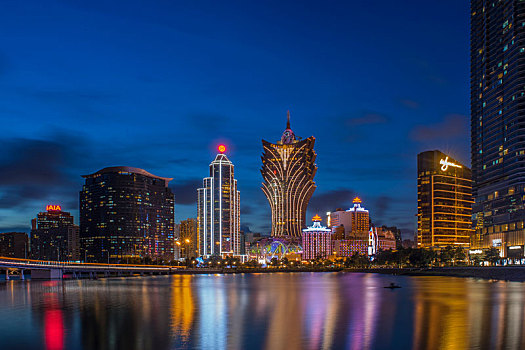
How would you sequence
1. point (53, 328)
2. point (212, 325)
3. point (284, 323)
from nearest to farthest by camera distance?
1. point (53, 328)
2. point (212, 325)
3. point (284, 323)

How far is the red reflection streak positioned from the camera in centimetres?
4834

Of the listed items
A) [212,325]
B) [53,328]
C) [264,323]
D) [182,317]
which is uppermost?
[53,328]

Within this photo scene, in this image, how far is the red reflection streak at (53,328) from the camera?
48344 mm

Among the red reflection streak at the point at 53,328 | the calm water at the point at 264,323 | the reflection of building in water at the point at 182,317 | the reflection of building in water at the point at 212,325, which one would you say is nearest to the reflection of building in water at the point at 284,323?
the calm water at the point at 264,323

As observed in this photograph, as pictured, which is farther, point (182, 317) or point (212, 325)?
point (182, 317)

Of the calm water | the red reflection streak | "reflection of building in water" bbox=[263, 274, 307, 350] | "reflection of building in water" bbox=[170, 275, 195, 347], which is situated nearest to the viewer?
"reflection of building in water" bbox=[263, 274, 307, 350]

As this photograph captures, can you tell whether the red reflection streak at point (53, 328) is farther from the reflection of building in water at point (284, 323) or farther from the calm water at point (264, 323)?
the reflection of building in water at point (284, 323)

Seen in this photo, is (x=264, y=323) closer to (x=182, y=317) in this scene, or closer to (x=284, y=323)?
(x=284, y=323)

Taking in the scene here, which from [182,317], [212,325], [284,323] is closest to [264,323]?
[284,323]

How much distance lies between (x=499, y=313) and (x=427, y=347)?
91.9 ft

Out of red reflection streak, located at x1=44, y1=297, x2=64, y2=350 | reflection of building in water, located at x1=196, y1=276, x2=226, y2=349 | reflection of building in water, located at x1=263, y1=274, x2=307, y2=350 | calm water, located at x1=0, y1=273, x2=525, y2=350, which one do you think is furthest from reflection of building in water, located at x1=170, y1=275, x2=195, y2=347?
red reflection streak, located at x1=44, y1=297, x2=64, y2=350

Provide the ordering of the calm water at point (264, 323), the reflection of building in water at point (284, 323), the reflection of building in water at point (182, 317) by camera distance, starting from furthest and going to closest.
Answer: the reflection of building in water at point (182, 317), the calm water at point (264, 323), the reflection of building in water at point (284, 323)

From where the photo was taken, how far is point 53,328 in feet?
189

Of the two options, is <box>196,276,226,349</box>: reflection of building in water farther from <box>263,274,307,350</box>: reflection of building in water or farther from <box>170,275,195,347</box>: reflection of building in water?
<box>263,274,307,350</box>: reflection of building in water
